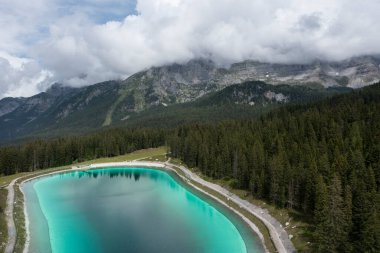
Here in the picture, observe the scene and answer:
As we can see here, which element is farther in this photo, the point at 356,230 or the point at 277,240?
the point at 277,240

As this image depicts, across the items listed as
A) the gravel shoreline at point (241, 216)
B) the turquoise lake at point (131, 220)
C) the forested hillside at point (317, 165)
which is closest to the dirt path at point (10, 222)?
the gravel shoreline at point (241, 216)

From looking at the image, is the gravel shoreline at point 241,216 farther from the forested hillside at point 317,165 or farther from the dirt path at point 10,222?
the forested hillside at point 317,165

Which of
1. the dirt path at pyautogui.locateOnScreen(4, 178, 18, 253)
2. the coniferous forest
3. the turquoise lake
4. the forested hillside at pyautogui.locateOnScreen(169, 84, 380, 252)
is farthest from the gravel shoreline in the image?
the forested hillside at pyautogui.locateOnScreen(169, 84, 380, 252)

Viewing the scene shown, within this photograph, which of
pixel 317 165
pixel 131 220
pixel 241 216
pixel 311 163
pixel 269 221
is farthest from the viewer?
pixel 131 220

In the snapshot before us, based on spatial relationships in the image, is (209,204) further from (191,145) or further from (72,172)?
(72,172)

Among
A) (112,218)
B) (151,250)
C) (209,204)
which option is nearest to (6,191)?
(112,218)

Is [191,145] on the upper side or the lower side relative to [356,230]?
upper

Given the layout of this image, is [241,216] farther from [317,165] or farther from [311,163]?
[317,165]

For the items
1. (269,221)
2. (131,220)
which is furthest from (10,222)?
(269,221)

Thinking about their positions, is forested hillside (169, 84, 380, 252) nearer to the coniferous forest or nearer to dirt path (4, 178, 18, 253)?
the coniferous forest
